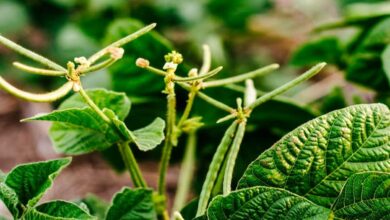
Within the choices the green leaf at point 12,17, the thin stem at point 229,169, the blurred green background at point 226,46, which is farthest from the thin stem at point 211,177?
the green leaf at point 12,17

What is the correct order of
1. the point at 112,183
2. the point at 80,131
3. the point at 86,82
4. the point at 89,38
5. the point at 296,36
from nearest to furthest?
the point at 80,131 < the point at 86,82 < the point at 89,38 < the point at 112,183 < the point at 296,36

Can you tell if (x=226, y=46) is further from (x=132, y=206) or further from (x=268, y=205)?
(x=268, y=205)

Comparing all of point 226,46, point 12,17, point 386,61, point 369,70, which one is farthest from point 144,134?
point 12,17

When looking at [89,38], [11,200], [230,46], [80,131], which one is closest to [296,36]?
[230,46]

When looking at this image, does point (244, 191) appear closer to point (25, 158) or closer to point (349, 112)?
point (349, 112)

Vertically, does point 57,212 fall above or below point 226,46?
below

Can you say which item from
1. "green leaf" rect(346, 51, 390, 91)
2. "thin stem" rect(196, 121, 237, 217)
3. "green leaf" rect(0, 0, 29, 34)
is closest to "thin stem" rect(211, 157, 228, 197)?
"thin stem" rect(196, 121, 237, 217)

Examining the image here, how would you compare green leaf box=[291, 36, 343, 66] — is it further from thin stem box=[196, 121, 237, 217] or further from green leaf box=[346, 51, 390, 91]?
thin stem box=[196, 121, 237, 217]
